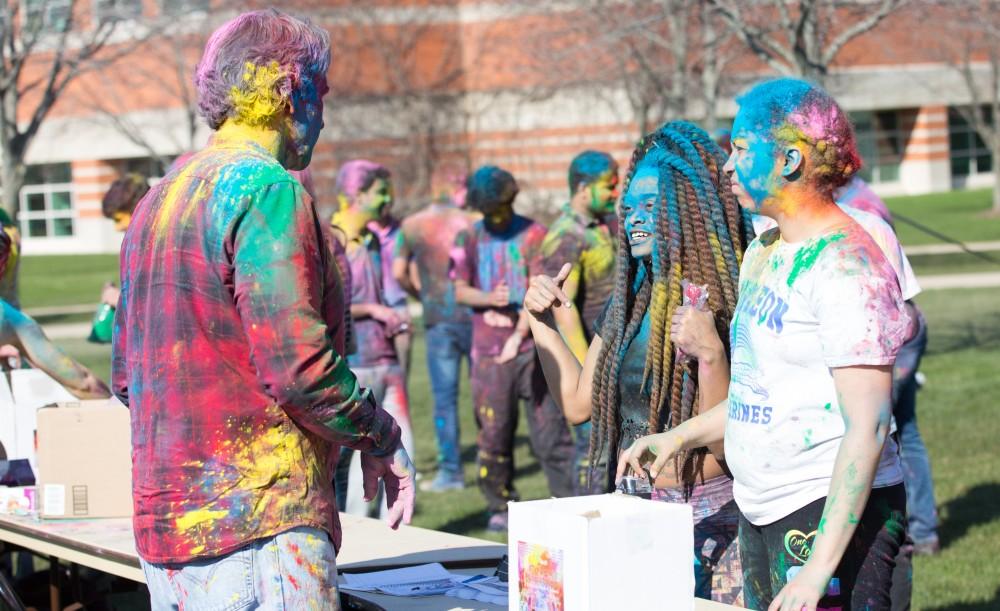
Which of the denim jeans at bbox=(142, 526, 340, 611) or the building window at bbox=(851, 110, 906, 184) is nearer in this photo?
the denim jeans at bbox=(142, 526, 340, 611)

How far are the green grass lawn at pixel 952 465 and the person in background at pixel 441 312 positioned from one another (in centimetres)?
31

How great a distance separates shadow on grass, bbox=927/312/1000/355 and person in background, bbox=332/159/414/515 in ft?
26.1

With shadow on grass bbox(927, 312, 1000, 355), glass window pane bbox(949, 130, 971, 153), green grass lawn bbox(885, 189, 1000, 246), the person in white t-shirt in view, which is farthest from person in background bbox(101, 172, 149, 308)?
glass window pane bbox(949, 130, 971, 153)

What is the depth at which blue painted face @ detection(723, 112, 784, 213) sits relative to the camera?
3.07m

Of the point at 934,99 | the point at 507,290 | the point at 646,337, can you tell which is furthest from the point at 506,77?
the point at 646,337

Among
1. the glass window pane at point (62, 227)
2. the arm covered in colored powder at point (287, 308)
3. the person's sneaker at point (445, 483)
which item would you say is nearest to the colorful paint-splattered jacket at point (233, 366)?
the arm covered in colored powder at point (287, 308)

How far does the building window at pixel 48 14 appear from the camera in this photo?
15.8 m

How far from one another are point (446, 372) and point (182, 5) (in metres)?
11.2

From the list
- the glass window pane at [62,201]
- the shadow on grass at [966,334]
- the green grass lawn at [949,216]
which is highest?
the glass window pane at [62,201]

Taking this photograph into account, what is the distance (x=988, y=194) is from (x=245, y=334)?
41.4 m

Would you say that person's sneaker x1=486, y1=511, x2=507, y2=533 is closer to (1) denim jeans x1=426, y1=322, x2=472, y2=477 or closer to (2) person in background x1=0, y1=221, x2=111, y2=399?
(1) denim jeans x1=426, y1=322, x2=472, y2=477

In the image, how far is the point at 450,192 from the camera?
10359 millimetres

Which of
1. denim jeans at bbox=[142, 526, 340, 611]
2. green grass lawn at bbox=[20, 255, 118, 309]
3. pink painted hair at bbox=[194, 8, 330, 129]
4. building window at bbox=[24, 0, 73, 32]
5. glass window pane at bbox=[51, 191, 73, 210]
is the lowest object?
green grass lawn at bbox=[20, 255, 118, 309]

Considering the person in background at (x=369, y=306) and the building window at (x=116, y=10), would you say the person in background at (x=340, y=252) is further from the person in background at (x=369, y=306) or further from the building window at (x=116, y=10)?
the building window at (x=116, y=10)
